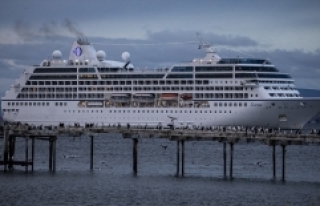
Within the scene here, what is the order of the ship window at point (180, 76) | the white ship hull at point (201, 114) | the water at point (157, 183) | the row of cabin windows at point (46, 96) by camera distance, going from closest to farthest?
the water at point (157, 183), the white ship hull at point (201, 114), the ship window at point (180, 76), the row of cabin windows at point (46, 96)

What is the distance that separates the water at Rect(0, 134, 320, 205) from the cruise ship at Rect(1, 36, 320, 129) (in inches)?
1285

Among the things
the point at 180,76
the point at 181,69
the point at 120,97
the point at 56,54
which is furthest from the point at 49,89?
the point at 181,69

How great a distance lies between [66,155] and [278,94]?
144ft

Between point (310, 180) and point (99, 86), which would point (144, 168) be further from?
point (99, 86)

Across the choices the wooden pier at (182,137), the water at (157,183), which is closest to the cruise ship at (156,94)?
the water at (157,183)

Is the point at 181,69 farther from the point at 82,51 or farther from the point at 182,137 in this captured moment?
the point at 182,137

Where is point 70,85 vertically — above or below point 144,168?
above

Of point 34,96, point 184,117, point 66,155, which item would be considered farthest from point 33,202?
point 34,96

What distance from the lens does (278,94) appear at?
133250mm

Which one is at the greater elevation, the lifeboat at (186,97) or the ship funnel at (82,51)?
the ship funnel at (82,51)

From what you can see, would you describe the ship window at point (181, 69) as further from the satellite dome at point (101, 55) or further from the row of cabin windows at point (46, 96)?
the row of cabin windows at point (46, 96)

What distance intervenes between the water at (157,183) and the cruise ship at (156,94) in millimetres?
32631

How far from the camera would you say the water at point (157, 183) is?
62.2m

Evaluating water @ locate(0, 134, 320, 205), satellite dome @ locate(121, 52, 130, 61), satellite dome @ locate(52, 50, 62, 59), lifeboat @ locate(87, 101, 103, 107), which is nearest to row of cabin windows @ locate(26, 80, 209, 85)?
lifeboat @ locate(87, 101, 103, 107)
